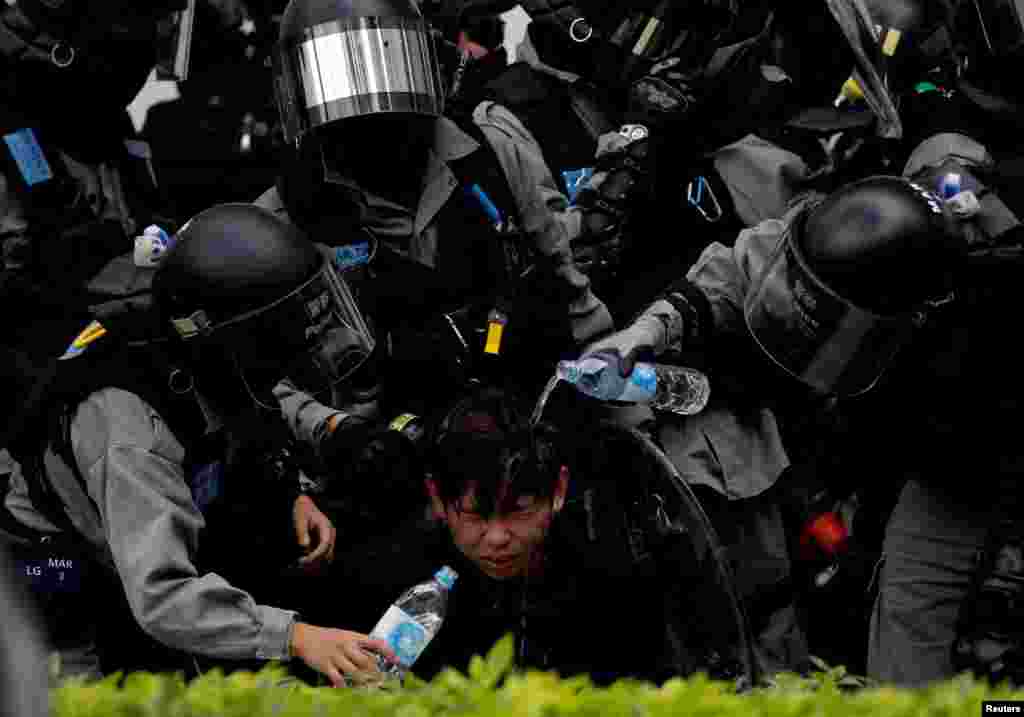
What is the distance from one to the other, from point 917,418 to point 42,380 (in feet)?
6.39

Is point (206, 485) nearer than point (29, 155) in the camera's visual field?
Yes

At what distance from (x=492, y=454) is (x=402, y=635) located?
0.43 meters

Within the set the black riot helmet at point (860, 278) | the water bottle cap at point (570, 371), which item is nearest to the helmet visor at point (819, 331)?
the black riot helmet at point (860, 278)

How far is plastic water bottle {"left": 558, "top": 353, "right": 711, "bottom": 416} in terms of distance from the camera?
364 cm

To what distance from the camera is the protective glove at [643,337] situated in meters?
3.69

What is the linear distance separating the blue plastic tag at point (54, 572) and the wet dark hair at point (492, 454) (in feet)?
2.62

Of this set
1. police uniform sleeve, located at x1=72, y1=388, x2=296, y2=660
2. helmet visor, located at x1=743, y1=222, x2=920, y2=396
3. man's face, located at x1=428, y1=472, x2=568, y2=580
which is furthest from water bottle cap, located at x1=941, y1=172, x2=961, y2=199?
police uniform sleeve, located at x1=72, y1=388, x2=296, y2=660

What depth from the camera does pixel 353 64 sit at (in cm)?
388

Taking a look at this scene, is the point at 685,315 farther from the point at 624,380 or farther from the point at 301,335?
the point at 301,335

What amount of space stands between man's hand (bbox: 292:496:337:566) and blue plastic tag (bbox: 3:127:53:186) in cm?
146

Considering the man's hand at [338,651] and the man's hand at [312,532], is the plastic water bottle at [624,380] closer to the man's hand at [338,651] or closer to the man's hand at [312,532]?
the man's hand at [312,532]

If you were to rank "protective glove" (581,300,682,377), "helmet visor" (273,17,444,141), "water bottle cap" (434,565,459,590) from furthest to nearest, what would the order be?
"helmet visor" (273,17,444,141), "protective glove" (581,300,682,377), "water bottle cap" (434,565,459,590)

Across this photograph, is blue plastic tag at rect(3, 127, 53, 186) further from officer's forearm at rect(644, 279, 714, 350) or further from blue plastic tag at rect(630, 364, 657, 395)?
blue plastic tag at rect(630, 364, 657, 395)

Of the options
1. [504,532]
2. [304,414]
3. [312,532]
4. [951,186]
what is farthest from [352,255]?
[951,186]
